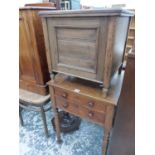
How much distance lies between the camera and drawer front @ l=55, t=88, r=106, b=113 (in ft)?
3.09

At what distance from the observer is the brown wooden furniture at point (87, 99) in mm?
916

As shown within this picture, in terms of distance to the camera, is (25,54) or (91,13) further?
(25,54)

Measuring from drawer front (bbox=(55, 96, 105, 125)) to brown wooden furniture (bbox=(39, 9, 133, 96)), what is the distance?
211 millimetres

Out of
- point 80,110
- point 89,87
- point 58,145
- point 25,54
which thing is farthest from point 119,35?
point 58,145

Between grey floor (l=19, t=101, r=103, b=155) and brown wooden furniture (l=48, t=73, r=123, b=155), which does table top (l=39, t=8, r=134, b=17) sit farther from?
grey floor (l=19, t=101, r=103, b=155)

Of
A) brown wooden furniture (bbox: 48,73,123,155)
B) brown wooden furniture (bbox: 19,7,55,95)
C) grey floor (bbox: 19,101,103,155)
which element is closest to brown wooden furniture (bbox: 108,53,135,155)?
brown wooden furniture (bbox: 48,73,123,155)

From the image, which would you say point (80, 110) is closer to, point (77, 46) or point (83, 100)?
point (83, 100)

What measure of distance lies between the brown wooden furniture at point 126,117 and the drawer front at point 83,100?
0.43ft

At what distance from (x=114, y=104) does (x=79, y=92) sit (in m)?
0.25

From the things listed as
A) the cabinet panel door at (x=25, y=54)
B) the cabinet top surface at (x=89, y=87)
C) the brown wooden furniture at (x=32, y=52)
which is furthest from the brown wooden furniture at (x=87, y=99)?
the cabinet panel door at (x=25, y=54)

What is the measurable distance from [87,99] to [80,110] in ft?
0.47

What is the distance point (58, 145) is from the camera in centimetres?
146
